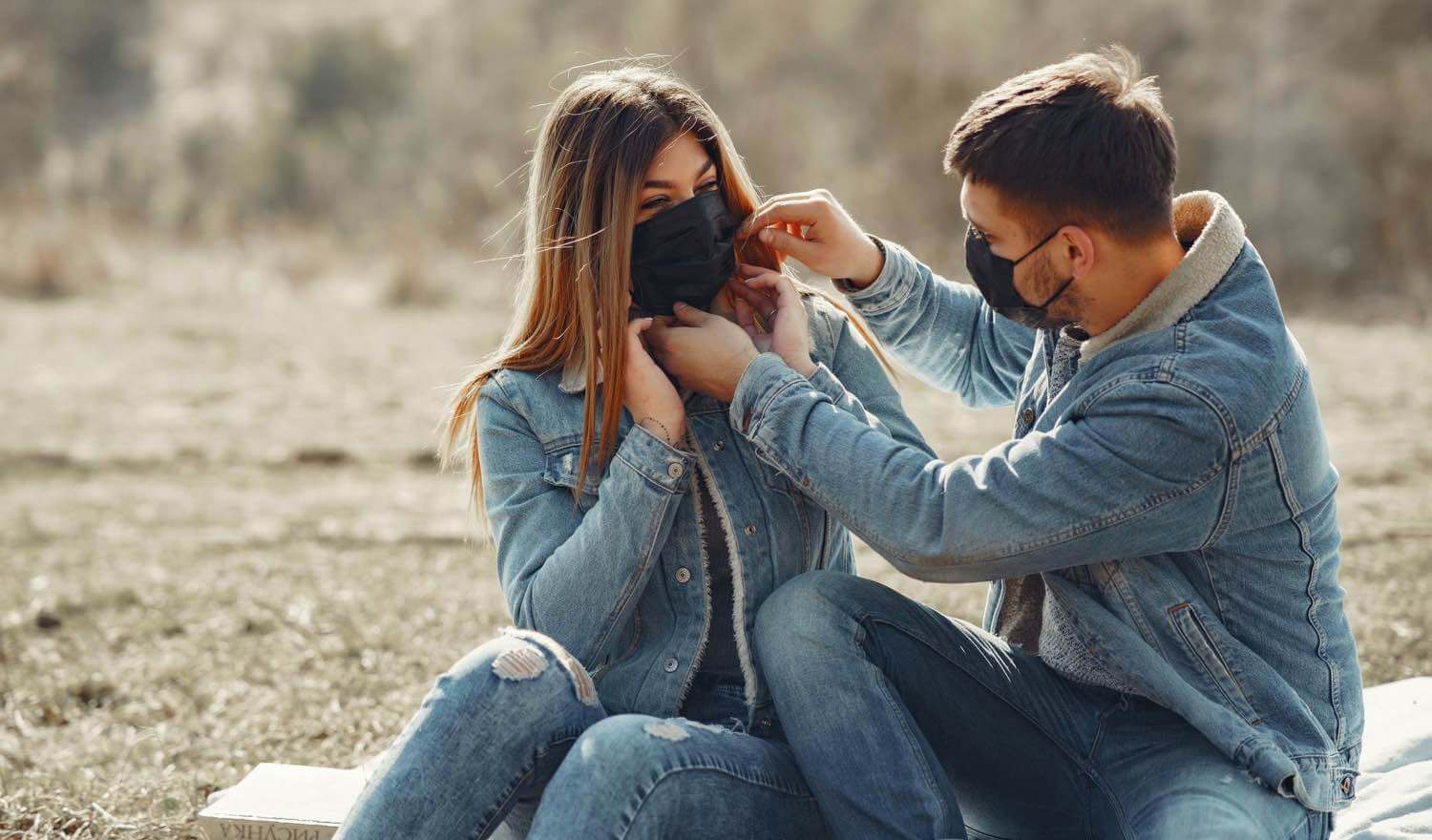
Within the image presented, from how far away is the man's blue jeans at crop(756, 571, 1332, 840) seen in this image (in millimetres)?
2133

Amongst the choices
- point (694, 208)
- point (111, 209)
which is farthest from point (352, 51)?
point (694, 208)

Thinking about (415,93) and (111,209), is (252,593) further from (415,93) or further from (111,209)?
(415,93)

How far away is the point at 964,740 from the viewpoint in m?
2.37

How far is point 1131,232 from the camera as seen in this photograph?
2.23 metres

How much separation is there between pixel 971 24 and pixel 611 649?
11146 millimetres

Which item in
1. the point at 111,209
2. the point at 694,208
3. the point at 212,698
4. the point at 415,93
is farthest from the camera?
the point at 415,93

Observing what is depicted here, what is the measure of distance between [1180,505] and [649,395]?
2.99 ft

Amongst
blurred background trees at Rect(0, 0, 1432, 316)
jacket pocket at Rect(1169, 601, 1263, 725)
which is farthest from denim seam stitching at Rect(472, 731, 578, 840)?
blurred background trees at Rect(0, 0, 1432, 316)

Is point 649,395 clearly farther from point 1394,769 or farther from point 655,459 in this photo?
point 1394,769

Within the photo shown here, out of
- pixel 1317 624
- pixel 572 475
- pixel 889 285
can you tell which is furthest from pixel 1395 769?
pixel 572 475

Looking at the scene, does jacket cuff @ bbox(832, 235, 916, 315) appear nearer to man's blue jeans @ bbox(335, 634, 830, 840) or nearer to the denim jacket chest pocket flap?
the denim jacket chest pocket flap

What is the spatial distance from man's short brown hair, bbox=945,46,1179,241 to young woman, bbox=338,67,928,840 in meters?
0.47

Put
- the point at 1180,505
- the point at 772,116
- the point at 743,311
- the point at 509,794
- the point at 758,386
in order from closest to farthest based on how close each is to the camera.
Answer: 1. the point at 1180,505
2. the point at 509,794
3. the point at 758,386
4. the point at 743,311
5. the point at 772,116

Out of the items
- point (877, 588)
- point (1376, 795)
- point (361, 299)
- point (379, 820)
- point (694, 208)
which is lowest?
point (361, 299)
